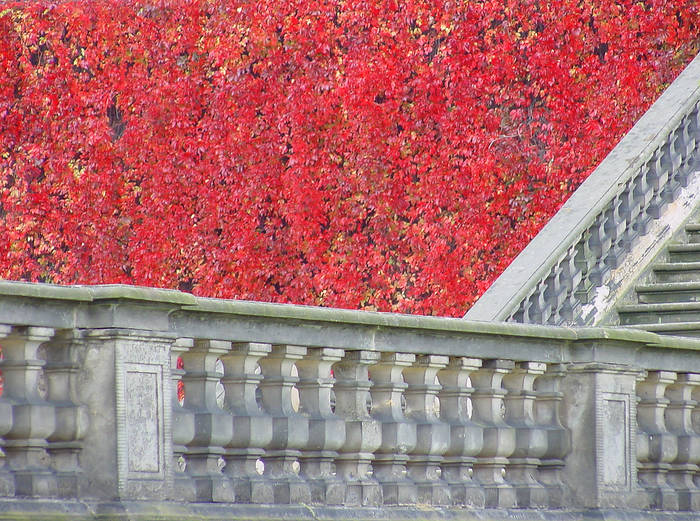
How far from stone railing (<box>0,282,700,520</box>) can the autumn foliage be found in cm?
642

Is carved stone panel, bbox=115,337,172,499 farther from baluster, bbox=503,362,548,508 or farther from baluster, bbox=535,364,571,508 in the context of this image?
baluster, bbox=535,364,571,508

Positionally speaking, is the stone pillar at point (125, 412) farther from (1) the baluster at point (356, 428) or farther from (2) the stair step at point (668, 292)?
(2) the stair step at point (668, 292)

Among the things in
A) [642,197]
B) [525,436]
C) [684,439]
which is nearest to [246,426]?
[525,436]

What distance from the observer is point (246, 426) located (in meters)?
5.14

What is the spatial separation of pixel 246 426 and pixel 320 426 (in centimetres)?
36

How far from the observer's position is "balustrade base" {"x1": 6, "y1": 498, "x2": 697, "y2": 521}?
14.9 ft

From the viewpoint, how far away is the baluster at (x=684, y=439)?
270 inches

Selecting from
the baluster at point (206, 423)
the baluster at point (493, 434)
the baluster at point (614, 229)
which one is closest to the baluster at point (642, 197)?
the baluster at point (614, 229)

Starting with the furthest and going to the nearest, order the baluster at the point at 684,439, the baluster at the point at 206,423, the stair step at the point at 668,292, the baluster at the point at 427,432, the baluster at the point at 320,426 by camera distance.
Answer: the stair step at the point at 668,292, the baluster at the point at 684,439, the baluster at the point at 427,432, the baluster at the point at 320,426, the baluster at the point at 206,423

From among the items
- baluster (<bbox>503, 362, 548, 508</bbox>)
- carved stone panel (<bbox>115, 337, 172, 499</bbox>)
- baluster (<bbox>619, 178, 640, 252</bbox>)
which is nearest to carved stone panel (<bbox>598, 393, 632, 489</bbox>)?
baluster (<bbox>503, 362, 548, 508</bbox>)

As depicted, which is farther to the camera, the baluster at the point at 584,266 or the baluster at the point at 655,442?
the baluster at the point at 584,266

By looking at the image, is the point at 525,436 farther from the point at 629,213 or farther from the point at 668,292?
the point at 629,213

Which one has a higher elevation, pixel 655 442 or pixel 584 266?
pixel 584 266

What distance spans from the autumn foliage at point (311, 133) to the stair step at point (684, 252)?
277 centimetres
